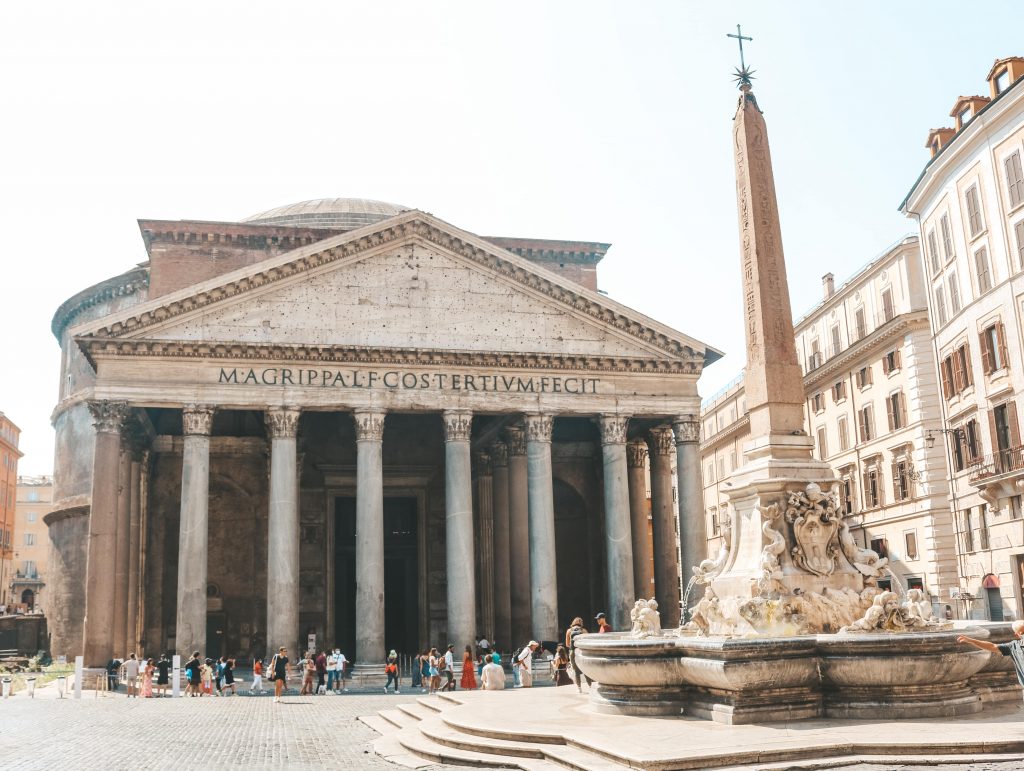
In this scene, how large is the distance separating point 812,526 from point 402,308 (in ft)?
58.4

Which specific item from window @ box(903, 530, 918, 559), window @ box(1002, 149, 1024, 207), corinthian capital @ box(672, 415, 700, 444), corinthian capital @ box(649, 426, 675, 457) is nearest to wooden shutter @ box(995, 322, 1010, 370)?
window @ box(1002, 149, 1024, 207)

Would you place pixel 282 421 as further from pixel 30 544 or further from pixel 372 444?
pixel 30 544

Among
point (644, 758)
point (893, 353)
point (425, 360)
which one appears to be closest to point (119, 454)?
point (425, 360)

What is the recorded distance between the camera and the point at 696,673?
9281 millimetres

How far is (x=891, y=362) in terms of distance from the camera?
33969 mm

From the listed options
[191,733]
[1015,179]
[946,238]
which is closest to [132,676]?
[191,733]

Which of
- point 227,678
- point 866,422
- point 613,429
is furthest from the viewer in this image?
point 866,422

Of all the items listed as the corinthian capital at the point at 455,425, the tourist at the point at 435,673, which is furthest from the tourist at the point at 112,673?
the corinthian capital at the point at 455,425

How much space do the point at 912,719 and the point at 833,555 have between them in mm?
1876

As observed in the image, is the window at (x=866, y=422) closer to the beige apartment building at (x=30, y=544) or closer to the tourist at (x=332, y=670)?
the tourist at (x=332, y=670)

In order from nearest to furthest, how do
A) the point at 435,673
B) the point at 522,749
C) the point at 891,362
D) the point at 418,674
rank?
the point at 522,749 → the point at 435,673 → the point at 418,674 → the point at 891,362

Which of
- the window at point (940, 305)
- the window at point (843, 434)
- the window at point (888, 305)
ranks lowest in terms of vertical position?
the window at point (843, 434)

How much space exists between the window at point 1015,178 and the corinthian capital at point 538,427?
493 inches

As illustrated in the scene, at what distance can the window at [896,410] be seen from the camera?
33.3m
